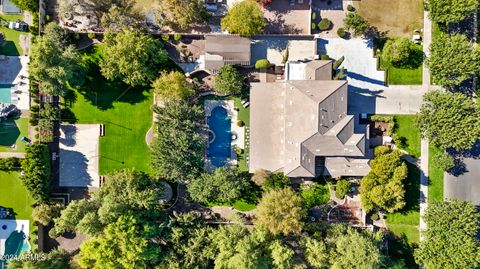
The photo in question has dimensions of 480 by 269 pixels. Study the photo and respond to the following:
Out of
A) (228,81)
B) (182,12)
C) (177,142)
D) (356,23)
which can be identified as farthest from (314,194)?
(182,12)

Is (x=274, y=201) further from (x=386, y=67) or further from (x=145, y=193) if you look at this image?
(x=386, y=67)

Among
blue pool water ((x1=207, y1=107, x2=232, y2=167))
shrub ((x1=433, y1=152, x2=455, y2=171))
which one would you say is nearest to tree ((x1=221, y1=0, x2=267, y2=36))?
blue pool water ((x1=207, y1=107, x2=232, y2=167))

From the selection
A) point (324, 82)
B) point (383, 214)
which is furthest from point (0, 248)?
point (383, 214)

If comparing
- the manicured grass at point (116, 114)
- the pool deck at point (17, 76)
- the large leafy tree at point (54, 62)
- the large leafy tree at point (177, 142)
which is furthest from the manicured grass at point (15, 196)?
the large leafy tree at point (177, 142)

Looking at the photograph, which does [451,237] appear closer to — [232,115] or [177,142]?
[232,115]

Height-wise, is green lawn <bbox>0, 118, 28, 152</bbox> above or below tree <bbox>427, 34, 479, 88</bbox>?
below

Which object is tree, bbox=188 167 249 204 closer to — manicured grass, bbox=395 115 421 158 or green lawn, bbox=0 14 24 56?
manicured grass, bbox=395 115 421 158
